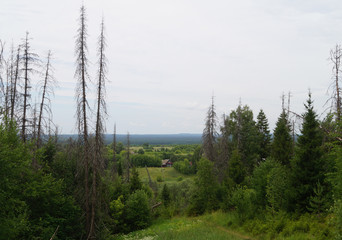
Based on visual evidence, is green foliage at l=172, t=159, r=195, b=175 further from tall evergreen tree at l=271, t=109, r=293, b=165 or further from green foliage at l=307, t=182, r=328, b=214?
green foliage at l=307, t=182, r=328, b=214

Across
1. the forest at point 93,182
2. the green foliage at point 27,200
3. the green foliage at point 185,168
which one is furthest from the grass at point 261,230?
the green foliage at point 185,168

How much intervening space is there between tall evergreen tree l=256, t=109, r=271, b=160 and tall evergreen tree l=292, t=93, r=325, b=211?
71.6 feet

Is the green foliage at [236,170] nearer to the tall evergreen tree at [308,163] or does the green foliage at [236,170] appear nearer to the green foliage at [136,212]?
the tall evergreen tree at [308,163]

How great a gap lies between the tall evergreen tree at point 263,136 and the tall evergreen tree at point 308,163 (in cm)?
2182

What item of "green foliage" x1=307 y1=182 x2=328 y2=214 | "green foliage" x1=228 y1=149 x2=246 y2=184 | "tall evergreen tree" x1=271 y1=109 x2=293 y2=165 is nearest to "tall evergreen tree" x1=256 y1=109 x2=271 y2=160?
"tall evergreen tree" x1=271 y1=109 x2=293 y2=165

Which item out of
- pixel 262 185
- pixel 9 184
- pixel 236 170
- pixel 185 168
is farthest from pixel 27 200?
pixel 185 168

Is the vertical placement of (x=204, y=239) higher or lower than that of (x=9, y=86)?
lower

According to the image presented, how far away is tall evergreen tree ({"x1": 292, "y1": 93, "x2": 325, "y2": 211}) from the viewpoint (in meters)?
20.0

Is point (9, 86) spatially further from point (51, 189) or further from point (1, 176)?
point (1, 176)

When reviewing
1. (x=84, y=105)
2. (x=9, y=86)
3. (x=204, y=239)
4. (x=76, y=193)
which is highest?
(x=9, y=86)

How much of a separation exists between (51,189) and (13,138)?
16.4ft

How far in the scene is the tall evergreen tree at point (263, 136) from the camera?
42.3 metres

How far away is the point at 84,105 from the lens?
60.5 feet

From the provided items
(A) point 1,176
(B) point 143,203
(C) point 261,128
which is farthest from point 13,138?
(C) point 261,128
